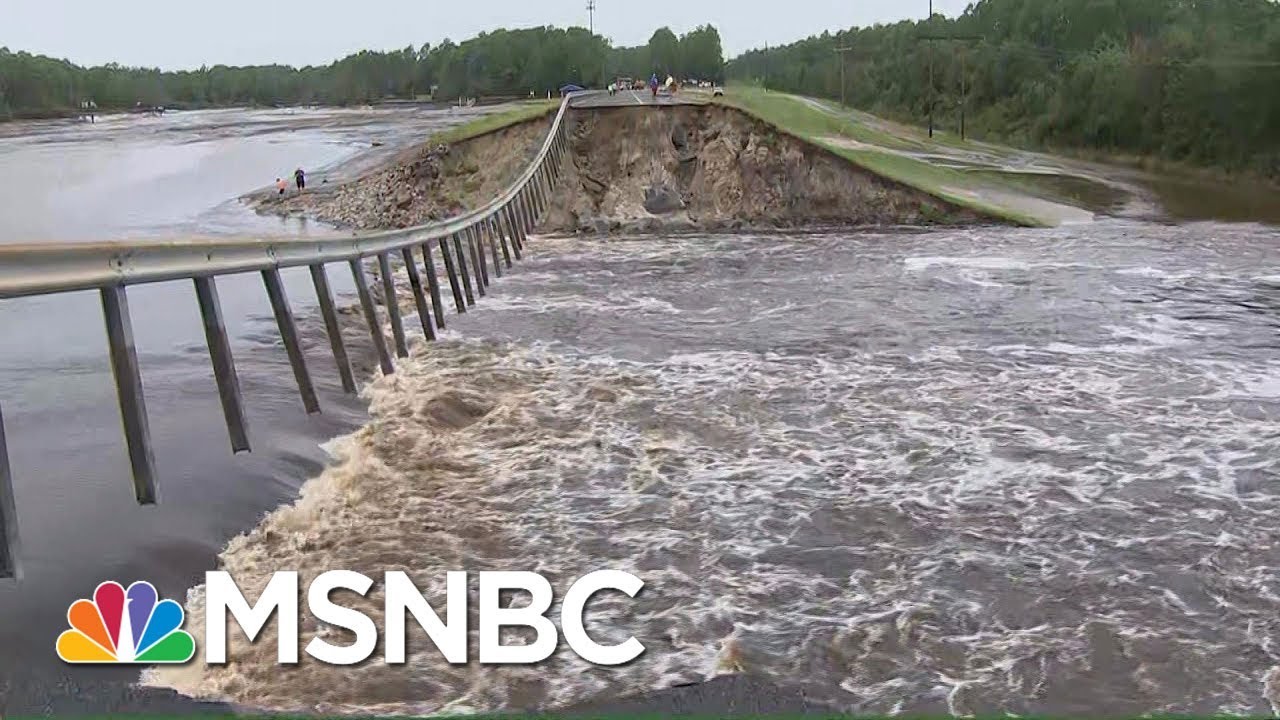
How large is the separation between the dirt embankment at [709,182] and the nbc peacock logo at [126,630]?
30.7m

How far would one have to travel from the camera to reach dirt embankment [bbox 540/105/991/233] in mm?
37469

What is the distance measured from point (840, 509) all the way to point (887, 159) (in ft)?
121

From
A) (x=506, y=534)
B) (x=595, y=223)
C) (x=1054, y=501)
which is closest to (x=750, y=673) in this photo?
(x=506, y=534)

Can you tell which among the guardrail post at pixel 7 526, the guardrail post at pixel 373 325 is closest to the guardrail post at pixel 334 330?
the guardrail post at pixel 373 325

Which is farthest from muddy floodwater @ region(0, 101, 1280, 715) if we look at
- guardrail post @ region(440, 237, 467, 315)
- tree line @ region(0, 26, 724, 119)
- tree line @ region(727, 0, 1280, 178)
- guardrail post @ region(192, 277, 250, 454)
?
tree line @ region(0, 26, 724, 119)

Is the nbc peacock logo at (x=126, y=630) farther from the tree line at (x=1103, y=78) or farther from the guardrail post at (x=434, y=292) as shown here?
the tree line at (x=1103, y=78)

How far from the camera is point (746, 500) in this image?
912cm

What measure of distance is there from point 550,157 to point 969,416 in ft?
90.5

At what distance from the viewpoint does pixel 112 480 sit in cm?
877

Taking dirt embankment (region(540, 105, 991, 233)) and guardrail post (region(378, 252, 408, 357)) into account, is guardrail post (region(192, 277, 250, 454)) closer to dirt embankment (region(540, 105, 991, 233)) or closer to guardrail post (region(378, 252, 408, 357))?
guardrail post (region(378, 252, 408, 357))

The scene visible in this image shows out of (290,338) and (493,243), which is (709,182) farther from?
(290,338)

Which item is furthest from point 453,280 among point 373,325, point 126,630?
point 126,630

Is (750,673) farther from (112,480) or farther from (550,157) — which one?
(550,157)

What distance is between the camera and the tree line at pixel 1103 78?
5728 centimetres
